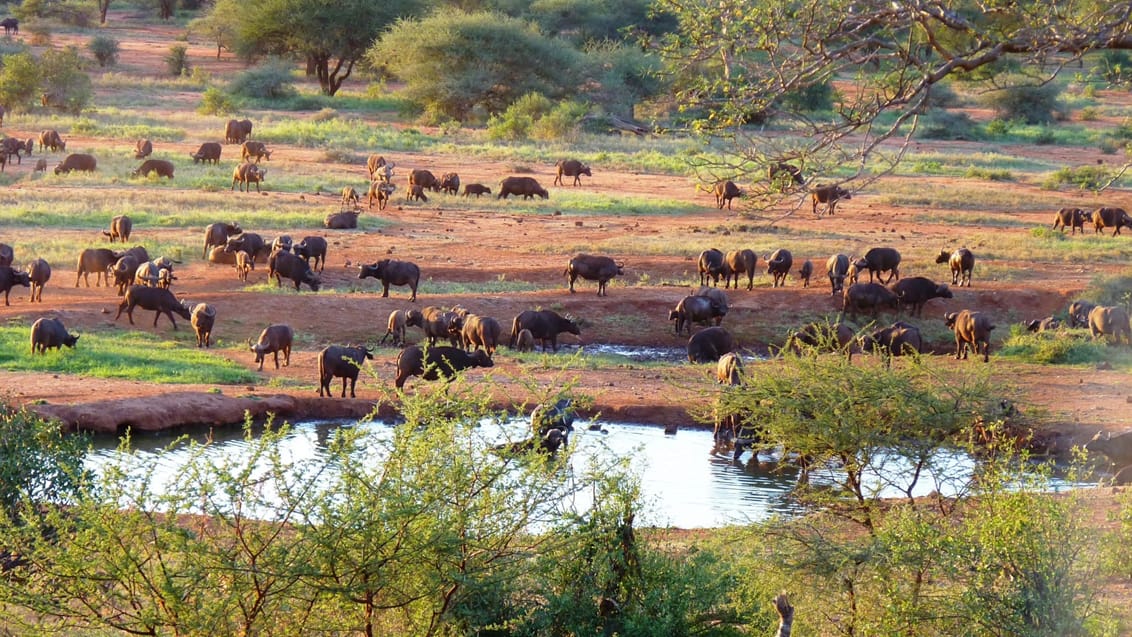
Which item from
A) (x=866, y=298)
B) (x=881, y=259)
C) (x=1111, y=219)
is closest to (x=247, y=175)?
(x=881, y=259)

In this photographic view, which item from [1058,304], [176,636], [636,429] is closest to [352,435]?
[176,636]

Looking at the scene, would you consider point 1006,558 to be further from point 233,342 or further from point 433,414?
point 233,342

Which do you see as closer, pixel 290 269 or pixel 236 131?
pixel 290 269

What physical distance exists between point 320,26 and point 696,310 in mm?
44505

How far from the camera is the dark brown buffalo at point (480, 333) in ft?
62.5

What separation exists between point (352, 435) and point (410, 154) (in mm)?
37189

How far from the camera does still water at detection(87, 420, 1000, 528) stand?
12.8 m

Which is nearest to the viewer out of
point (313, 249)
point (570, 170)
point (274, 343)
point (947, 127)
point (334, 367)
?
point (334, 367)

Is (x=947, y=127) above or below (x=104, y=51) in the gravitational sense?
below

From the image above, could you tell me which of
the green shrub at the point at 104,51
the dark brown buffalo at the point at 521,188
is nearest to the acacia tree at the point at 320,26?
the green shrub at the point at 104,51

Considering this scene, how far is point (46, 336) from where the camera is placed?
17547mm

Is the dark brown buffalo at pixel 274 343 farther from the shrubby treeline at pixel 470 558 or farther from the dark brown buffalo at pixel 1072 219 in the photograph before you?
the dark brown buffalo at pixel 1072 219

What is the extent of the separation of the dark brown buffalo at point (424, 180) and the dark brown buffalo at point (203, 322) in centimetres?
1505

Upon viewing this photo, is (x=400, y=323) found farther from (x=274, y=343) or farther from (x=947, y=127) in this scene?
(x=947, y=127)
